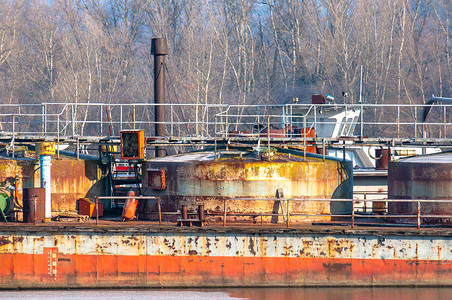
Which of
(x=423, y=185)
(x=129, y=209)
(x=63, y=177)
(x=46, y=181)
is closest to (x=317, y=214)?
(x=423, y=185)

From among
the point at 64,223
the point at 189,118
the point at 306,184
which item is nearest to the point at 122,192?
the point at 64,223

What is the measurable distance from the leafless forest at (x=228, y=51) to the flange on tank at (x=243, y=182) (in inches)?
1223

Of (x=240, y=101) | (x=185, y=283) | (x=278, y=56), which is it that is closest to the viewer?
(x=185, y=283)

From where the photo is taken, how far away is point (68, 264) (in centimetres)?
2208

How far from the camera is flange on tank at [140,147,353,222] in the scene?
23234 mm

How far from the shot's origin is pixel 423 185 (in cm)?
2288

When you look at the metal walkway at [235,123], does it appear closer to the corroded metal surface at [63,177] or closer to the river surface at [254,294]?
the corroded metal surface at [63,177]

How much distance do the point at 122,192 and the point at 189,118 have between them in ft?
97.2

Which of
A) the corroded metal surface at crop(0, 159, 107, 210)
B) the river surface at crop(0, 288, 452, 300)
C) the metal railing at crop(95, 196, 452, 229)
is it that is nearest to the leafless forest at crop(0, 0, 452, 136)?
the corroded metal surface at crop(0, 159, 107, 210)

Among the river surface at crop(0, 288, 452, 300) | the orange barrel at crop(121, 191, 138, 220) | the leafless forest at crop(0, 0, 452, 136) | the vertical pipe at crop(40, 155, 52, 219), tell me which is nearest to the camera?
the river surface at crop(0, 288, 452, 300)

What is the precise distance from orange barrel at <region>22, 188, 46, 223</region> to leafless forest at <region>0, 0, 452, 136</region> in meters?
32.4

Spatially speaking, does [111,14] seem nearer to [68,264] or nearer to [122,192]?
[122,192]

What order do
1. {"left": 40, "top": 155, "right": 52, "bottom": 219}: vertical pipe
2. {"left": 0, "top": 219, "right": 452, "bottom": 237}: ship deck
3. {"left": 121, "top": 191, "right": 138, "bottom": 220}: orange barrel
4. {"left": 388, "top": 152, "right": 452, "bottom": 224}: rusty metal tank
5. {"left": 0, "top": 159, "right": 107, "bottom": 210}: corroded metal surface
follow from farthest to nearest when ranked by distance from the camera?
{"left": 0, "top": 159, "right": 107, "bottom": 210}: corroded metal surface, {"left": 40, "top": 155, "right": 52, "bottom": 219}: vertical pipe, {"left": 121, "top": 191, "right": 138, "bottom": 220}: orange barrel, {"left": 388, "top": 152, "right": 452, "bottom": 224}: rusty metal tank, {"left": 0, "top": 219, "right": 452, "bottom": 237}: ship deck

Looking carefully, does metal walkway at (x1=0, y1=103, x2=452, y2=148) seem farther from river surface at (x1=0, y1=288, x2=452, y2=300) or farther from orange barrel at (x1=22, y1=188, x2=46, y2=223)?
river surface at (x1=0, y1=288, x2=452, y2=300)
